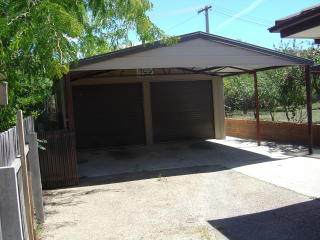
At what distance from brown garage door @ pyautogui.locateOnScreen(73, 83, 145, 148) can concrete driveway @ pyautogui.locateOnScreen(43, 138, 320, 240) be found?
3.24 metres

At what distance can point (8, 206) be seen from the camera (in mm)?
2719

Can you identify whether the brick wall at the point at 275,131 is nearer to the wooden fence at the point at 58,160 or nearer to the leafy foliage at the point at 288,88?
the leafy foliage at the point at 288,88

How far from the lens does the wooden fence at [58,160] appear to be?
812 cm

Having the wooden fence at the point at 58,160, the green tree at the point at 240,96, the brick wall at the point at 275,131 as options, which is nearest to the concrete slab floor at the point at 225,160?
the brick wall at the point at 275,131

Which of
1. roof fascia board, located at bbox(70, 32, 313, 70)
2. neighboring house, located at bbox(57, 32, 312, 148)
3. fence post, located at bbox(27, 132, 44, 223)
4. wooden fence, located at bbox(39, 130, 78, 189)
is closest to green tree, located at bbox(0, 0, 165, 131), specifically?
fence post, located at bbox(27, 132, 44, 223)

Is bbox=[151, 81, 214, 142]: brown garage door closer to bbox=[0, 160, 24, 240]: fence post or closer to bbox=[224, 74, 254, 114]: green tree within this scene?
bbox=[224, 74, 254, 114]: green tree

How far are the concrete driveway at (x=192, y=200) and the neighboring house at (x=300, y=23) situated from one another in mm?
2466

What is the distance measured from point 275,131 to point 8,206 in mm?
12280

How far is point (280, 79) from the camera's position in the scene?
48.1 ft

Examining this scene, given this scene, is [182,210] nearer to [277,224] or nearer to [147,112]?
[277,224]

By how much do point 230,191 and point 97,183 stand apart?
9.99 ft

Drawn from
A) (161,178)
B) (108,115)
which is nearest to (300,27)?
(161,178)

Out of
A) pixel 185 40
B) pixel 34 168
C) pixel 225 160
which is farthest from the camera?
pixel 225 160

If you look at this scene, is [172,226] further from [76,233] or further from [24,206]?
[24,206]
